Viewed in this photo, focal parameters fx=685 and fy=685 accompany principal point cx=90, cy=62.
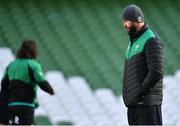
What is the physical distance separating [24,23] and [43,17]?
473 mm

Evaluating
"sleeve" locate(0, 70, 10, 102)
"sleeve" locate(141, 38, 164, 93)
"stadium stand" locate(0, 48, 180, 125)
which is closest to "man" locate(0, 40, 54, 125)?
"sleeve" locate(0, 70, 10, 102)

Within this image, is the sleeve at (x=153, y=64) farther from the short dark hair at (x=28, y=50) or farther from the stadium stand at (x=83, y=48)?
the stadium stand at (x=83, y=48)

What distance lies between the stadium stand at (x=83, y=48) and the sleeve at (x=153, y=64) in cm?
465

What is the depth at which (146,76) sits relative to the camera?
15.4 ft

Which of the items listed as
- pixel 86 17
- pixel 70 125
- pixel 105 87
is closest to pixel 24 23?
pixel 86 17

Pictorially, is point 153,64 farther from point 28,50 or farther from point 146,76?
point 28,50

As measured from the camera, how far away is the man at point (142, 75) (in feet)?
15.3

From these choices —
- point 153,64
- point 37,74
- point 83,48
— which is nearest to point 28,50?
point 37,74

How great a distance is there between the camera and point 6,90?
6.40 meters

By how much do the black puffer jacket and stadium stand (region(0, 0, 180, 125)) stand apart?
179 inches

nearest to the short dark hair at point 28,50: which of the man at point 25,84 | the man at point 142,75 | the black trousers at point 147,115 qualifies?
the man at point 25,84

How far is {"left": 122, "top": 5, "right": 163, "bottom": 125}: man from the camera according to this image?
15.3 ft

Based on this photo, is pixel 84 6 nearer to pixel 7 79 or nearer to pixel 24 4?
pixel 24 4

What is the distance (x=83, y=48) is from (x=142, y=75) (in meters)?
6.84
